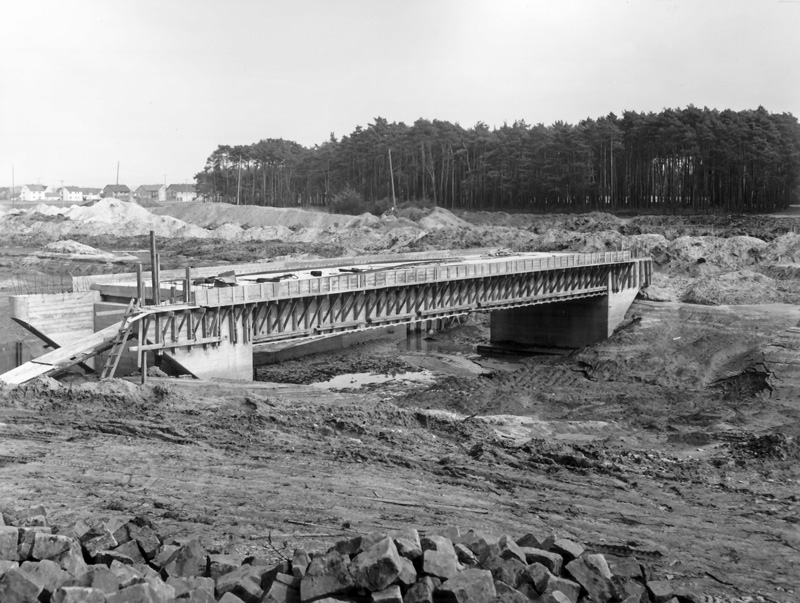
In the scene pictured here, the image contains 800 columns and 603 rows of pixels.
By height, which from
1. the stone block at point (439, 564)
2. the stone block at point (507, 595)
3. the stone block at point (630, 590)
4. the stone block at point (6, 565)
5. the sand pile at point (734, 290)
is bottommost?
the stone block at point (630, 590)

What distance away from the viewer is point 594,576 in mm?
13742

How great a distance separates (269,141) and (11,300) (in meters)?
125

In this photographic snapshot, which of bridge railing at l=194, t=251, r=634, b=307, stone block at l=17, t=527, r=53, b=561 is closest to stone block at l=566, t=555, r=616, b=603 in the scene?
stone block at l=17, t=527, r=53, b=561

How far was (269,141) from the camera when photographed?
163 meters

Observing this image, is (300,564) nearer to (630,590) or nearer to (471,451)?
(630,590)

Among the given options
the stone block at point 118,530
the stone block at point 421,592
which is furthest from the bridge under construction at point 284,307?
the stone block at point 421,592

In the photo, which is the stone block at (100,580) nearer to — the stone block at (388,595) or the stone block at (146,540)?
the stone block at (146,540)

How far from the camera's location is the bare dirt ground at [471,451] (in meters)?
19.4

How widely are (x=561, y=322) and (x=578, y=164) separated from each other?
51037 millimetres

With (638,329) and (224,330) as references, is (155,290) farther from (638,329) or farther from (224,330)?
(638,329)

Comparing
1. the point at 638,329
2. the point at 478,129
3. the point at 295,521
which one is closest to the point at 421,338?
the point at 638,329

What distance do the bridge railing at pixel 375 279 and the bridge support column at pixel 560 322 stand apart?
348 centimetres

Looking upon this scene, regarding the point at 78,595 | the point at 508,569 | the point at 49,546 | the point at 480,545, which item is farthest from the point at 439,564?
the point at 49,546

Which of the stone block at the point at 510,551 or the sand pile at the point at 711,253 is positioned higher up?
the sand pile at the point at 711,253
